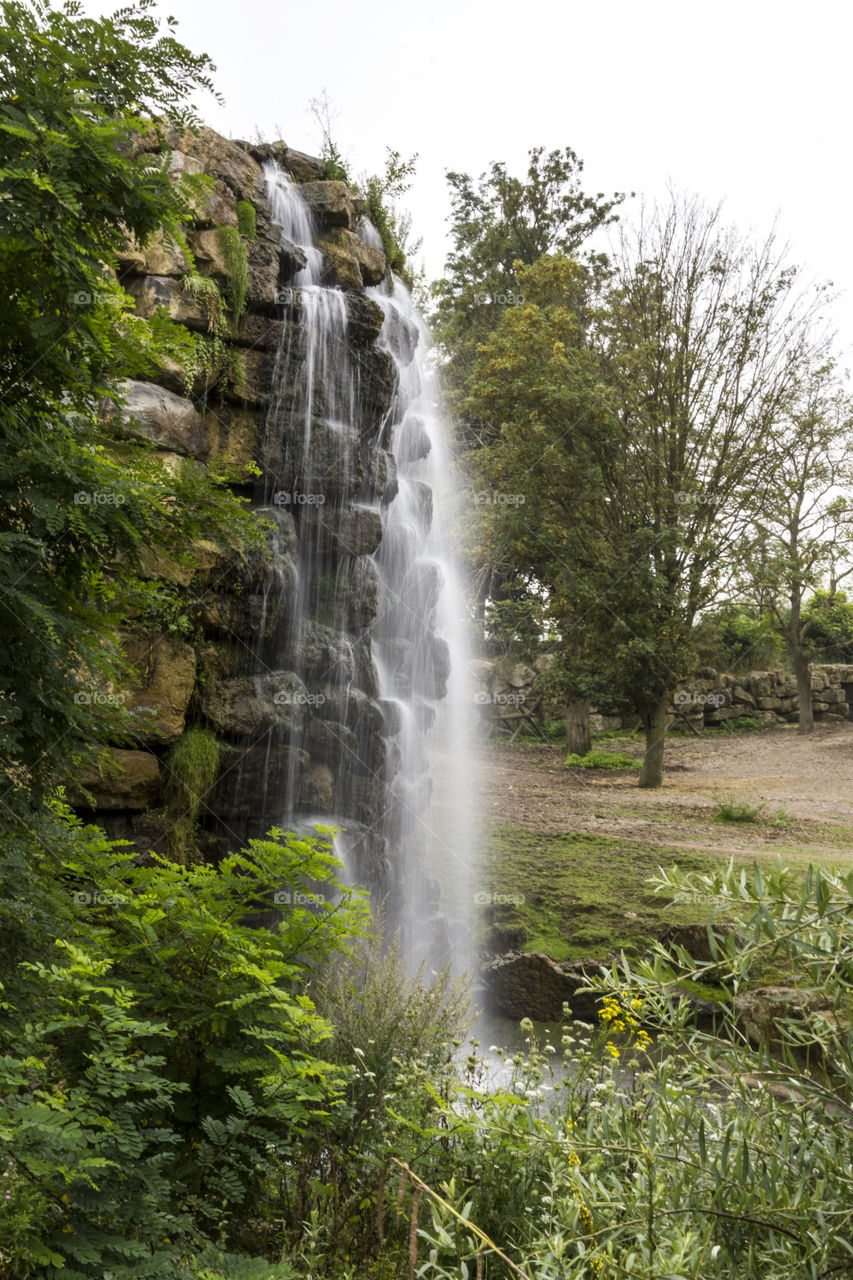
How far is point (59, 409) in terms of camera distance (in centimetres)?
236

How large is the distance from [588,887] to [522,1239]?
6116mm

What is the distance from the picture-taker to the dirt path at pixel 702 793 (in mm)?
9320

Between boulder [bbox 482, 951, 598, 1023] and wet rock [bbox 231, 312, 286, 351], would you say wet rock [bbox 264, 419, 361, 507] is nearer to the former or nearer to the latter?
wet rock [bbox 231, 312, 286, 351]

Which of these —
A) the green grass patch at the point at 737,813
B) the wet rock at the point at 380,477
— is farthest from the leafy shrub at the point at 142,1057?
the green grass patch at the point at 737,813

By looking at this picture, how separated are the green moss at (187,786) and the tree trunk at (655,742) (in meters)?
8.04

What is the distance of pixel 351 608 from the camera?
8.09 meters

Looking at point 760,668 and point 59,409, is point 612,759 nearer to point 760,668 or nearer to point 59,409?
point 760,668

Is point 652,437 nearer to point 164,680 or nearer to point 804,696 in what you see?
point 804,696

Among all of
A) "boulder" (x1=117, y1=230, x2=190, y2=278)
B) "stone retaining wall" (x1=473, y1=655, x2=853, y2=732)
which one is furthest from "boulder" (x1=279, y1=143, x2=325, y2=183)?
"stone retaining wall" (x1=473, y1=655, x2=853, y2=732)

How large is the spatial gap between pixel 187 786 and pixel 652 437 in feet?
31.7

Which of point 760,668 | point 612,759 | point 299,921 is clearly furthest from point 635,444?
point 299,921

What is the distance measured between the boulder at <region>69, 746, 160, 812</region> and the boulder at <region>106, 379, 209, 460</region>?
233 centimetres

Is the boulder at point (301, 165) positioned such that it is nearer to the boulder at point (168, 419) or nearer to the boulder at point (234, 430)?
the boulder at point (234, 430)

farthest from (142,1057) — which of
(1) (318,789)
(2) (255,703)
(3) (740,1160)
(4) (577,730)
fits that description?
(4) (577,730)
